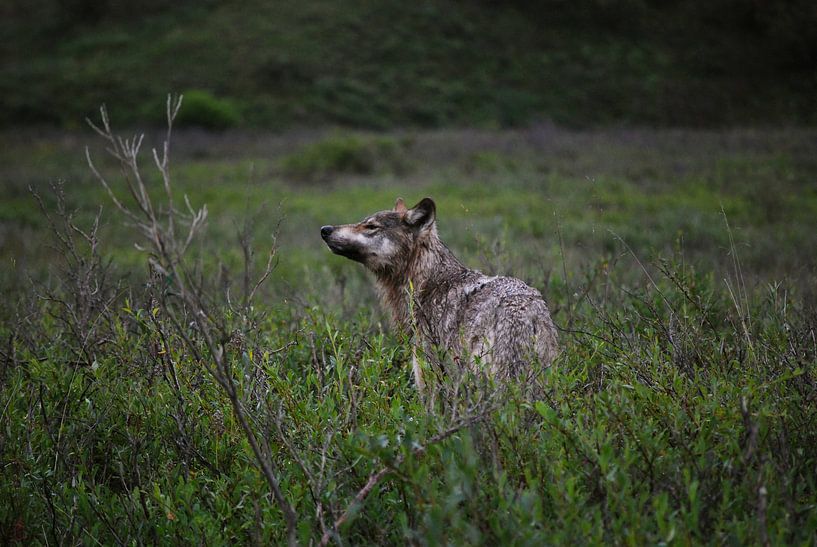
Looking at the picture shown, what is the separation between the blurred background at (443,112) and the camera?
14.6 m

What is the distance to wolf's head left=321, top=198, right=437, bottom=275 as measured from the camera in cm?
501

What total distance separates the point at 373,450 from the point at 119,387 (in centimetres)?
224

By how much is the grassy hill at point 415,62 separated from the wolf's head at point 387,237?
27.3 metres

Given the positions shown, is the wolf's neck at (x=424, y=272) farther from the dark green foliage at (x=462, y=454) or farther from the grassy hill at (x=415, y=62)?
the grassy hill at (x=415, y=62)

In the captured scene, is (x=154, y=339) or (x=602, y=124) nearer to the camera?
(x=154, y=339)

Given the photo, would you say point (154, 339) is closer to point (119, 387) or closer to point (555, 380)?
point (119, 387)

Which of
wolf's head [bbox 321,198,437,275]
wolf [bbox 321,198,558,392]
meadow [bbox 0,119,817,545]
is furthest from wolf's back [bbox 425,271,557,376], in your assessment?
wolf's head [bbox 321,198,437,275]

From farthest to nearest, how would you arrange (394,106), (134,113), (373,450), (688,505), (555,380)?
(394,106) → (134,113) → (555,380) → (688,505) → (373,450)

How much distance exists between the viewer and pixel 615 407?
300 cm

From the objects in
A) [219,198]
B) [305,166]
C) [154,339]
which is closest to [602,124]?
[305,166]

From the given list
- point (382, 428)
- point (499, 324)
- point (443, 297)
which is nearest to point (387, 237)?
point (443, 297)

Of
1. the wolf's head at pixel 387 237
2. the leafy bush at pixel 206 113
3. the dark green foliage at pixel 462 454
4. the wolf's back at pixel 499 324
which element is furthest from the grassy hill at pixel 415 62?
the dark green foliage at pixel 462 454

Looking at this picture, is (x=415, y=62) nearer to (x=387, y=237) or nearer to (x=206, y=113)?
(x=206, y=113)

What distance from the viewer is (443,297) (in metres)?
4.71
